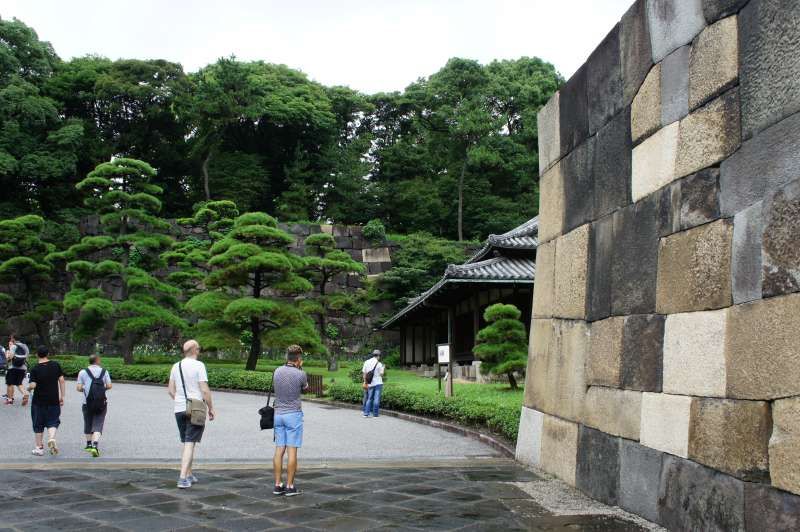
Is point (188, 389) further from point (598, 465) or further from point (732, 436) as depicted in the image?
point (732, 436)

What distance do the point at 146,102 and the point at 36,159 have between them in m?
6.81

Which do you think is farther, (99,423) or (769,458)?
(99,423)

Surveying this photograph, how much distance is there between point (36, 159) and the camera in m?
33.4

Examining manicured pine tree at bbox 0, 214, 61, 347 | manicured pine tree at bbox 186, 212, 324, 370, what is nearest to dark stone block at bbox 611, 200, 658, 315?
manicured pine tree at bbox 186, 212, 324, 370

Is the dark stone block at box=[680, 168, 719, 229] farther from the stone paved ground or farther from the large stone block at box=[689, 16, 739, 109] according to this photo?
the stone paved ground

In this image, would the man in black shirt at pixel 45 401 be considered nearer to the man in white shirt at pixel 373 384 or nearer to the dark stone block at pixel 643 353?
the man in white shirt at pixel 373 384

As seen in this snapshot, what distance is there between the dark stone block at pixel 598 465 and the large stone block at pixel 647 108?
278 centimetres

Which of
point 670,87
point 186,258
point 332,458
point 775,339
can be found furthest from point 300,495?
point 186,258

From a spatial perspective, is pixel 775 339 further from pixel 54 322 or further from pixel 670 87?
pixel 54 322

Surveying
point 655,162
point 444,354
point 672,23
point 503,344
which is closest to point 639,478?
point 655,162

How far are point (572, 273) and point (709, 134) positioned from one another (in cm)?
276

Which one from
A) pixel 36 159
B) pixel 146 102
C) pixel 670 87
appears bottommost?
pixel 670 87

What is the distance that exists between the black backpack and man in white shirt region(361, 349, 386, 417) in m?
6.12

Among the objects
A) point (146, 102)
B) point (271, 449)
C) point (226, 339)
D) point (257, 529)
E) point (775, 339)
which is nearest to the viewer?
point (775, 339)
